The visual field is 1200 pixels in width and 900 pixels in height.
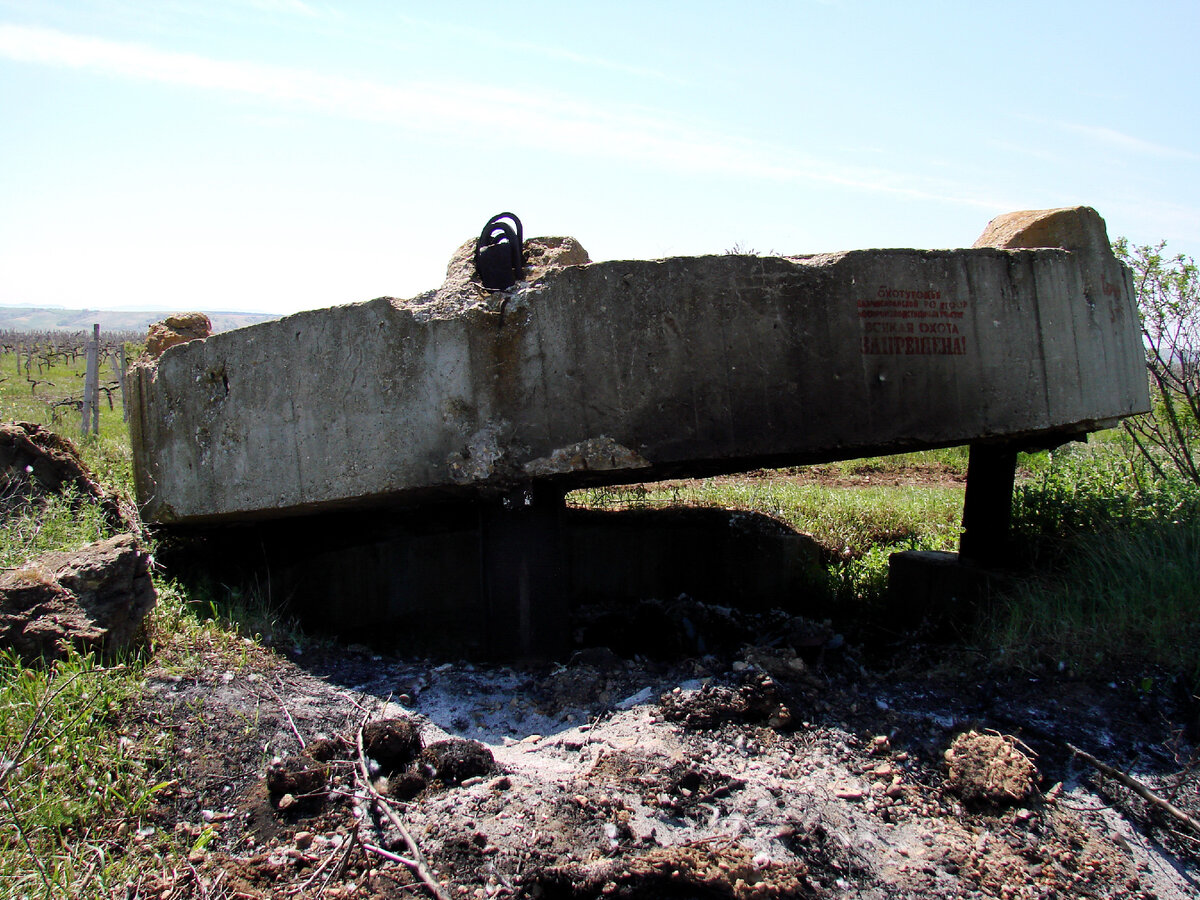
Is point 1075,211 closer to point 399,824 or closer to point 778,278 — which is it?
point 778,278

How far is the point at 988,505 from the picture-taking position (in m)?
5.16

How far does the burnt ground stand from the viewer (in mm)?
2250

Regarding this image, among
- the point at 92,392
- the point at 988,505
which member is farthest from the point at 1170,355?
the point at 92,392

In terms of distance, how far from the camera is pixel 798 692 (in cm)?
327

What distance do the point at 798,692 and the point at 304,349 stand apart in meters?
2.58

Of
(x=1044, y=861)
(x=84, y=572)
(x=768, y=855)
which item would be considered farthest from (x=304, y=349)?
(x=1044, y=861)

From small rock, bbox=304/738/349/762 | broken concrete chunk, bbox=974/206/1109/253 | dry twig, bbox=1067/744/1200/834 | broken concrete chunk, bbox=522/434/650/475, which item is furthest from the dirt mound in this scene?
broken concrete chunk, bbox=974/206/1109/253

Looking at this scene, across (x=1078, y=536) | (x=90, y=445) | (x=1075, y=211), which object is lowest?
(x=1078, y=536)

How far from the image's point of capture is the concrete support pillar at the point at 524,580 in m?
4.01

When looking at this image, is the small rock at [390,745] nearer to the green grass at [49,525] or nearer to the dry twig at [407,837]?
the dry twig at [407,837]

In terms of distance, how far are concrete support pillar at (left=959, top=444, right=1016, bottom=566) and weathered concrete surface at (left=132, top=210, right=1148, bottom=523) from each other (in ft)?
3.58

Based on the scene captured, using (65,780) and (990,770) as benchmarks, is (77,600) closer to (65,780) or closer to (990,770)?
(65,780)

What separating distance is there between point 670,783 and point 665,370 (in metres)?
1.67

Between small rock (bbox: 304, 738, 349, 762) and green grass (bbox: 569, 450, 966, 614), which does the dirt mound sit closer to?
small rock (bbox: 304, 738, 349, 762)
